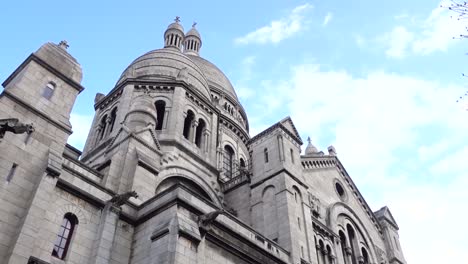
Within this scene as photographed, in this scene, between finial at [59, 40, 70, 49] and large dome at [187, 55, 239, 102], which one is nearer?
finial at [59, 40, 70, 49]

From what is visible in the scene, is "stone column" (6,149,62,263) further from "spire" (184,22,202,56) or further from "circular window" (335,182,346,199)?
Answer: "spire" (184,22,202,56)

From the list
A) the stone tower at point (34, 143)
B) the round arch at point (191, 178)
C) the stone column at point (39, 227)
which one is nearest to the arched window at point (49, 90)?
the stone tower at point (34, 143)

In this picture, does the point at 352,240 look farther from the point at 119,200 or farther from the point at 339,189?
the point at 119,200

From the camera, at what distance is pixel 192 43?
50781 mm

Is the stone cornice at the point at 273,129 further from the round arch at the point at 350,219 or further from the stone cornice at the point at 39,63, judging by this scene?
the stone cornice at the point at 39,63

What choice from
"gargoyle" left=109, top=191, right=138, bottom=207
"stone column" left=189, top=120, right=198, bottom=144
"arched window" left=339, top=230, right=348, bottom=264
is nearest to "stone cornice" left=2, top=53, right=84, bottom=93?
"gargoyle" left=109, top=191, right=138, bottom=207

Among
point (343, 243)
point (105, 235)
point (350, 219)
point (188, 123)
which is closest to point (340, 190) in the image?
point (350, 219)

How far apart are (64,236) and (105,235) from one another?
1.35 metres

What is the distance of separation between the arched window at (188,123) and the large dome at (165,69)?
2.43 meters

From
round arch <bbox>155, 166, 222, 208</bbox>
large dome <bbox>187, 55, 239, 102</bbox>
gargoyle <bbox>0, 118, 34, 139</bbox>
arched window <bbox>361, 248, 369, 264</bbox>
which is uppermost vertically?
large dome <bbox>187, 55, 239, 102</bbox>

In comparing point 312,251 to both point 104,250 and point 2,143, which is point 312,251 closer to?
point 104,250

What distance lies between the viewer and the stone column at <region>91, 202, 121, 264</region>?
15.1 meters

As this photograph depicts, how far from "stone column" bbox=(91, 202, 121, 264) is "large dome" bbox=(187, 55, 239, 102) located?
2471 centimetres

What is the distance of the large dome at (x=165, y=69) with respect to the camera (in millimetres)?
30750
